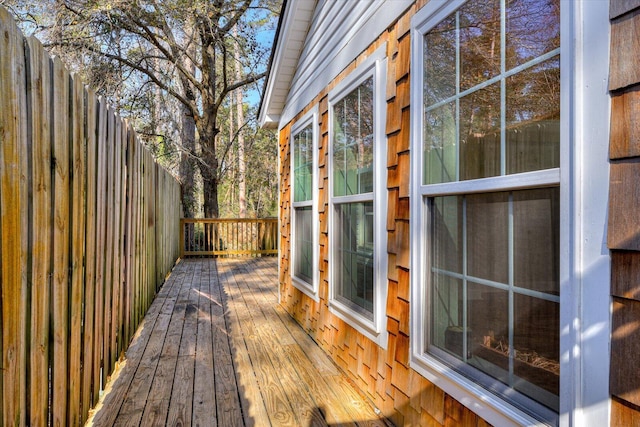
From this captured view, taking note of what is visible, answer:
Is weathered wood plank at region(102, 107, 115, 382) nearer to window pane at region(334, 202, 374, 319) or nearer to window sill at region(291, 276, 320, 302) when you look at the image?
window pane at region(334, 202, 374, 319)

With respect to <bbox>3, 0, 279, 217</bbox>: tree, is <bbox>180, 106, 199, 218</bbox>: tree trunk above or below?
below

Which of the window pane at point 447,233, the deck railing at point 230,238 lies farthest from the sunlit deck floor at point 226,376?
the deck railing at point 230,238

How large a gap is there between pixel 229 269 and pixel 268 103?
4.24 metres

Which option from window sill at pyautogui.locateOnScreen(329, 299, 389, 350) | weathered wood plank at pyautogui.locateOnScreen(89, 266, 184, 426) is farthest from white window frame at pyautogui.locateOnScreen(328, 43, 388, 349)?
weathered wood plank at pyautogui.locateOnScreen(89, 266, 184, 426)

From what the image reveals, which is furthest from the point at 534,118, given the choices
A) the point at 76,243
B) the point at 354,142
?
the point at 76,243

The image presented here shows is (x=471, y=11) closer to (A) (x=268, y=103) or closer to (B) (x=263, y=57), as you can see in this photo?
(A) (x=268, y=103)

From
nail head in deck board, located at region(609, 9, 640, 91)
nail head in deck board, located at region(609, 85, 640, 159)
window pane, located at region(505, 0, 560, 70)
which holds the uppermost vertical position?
window pane, located at region(505, 0, 560, 70)

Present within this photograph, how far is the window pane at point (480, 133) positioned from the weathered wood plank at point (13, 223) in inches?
64.0

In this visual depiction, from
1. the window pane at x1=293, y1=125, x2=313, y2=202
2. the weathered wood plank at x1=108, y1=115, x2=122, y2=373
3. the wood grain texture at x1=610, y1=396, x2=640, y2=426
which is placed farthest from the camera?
the window pane at x1=293, y1=125, x2=313, y2=202

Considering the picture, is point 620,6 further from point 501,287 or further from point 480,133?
point 501,287

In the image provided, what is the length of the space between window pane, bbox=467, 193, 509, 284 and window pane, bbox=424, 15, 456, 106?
54 centimetres

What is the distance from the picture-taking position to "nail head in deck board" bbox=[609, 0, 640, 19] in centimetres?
110

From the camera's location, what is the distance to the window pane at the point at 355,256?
285cm

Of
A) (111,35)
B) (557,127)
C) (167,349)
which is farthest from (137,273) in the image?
(111,35)
